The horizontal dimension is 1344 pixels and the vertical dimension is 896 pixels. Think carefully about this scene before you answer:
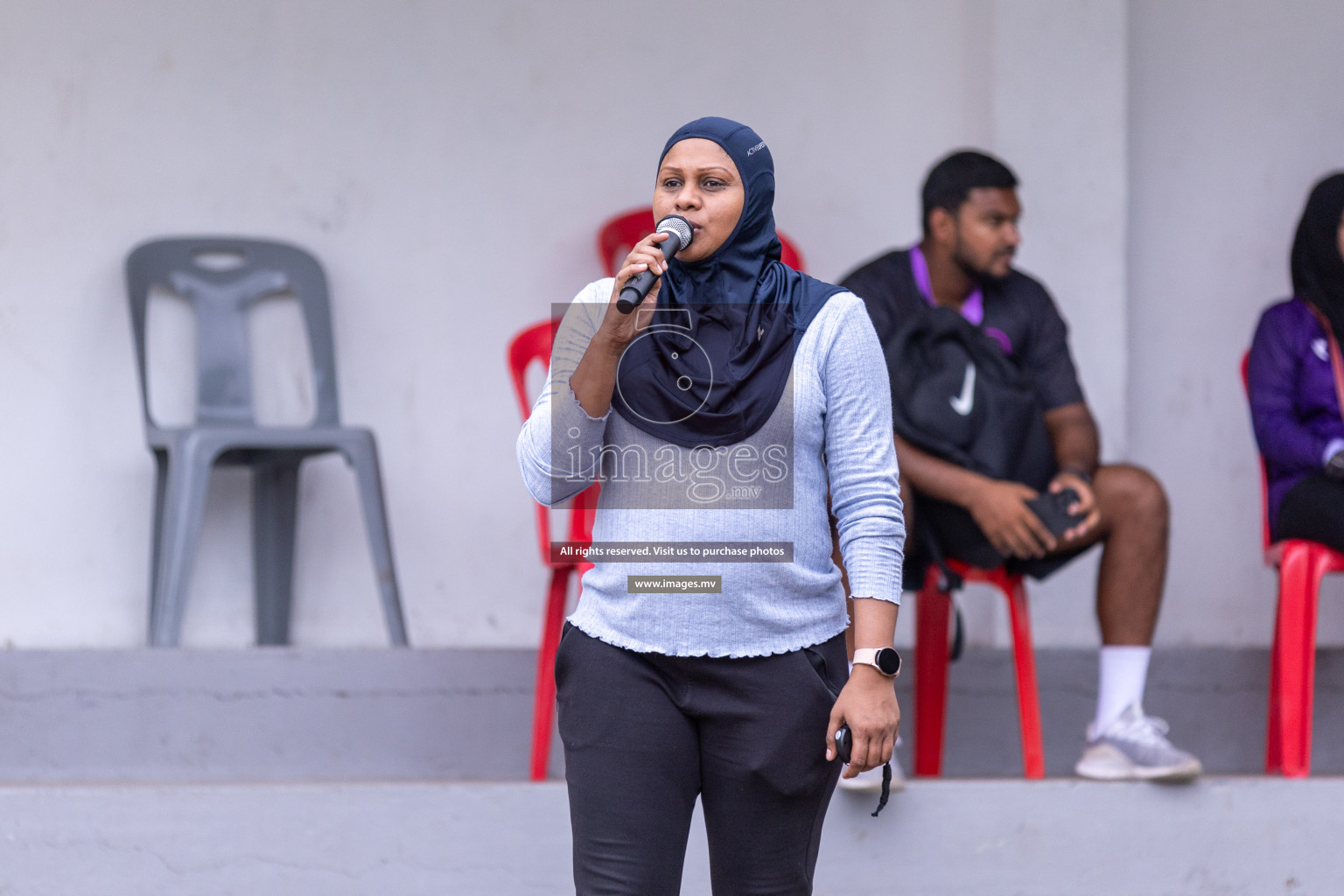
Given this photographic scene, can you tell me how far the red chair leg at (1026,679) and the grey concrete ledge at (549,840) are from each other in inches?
4.6

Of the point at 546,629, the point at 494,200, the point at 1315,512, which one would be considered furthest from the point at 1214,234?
the point at 546,629

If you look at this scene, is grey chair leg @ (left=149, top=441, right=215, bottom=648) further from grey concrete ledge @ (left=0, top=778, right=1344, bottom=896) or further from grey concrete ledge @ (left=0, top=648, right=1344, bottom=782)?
grey concrete ledge @ (left=0, top=778, right=1344, bottom=896)

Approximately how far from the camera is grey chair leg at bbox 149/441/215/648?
298cm

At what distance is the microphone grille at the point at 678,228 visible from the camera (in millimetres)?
1392

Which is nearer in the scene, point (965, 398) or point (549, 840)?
point (549, 840)

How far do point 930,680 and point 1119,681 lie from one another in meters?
0.42

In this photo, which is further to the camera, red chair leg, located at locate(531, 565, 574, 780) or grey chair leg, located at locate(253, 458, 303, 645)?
grey chair leg, located at locate(253, 458, 303, 645)

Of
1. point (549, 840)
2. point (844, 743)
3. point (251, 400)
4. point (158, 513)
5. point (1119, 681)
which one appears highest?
point (251, 400)

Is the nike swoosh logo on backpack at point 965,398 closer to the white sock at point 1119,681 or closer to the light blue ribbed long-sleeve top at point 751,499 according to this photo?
the white sock at point 1119,681

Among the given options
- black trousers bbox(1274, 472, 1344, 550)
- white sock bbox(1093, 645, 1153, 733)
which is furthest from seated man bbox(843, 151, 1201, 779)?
black trousers bbox(1274, 472, 1344, 550)

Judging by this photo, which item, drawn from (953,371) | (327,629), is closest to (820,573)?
(953,371)

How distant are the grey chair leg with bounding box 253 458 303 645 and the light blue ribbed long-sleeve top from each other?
2.08 metres

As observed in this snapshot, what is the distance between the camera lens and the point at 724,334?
1447 mm

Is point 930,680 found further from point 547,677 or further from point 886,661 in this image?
point 886,661
